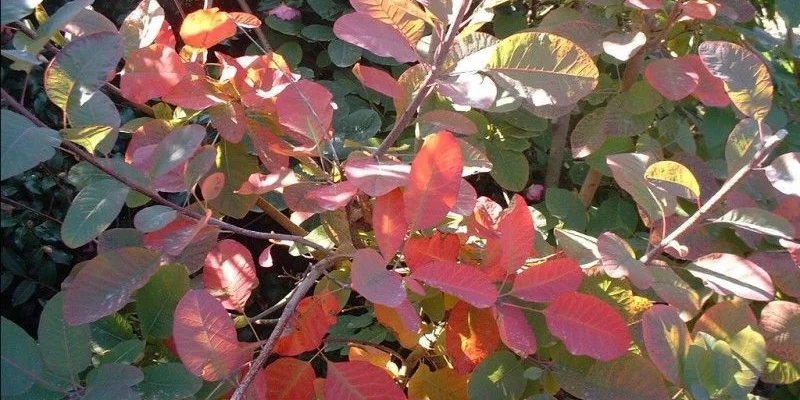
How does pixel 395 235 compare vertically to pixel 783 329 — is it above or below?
above

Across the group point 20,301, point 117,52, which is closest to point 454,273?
point 117,52

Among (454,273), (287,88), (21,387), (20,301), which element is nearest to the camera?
(21,387)

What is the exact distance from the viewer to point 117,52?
0.67 m

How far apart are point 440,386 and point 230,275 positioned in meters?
0.27

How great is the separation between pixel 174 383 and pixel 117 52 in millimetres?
314

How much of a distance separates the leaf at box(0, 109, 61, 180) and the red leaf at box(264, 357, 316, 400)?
1.06 ft

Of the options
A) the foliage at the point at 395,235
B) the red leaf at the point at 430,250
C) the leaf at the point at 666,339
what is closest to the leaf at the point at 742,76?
the foliage at the point at 395,235

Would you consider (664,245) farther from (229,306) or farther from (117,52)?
(117,52)

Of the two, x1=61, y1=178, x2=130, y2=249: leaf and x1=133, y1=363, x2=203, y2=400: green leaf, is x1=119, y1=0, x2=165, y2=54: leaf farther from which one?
x1=133, y1=363, x2=203, y2=400: green leaf

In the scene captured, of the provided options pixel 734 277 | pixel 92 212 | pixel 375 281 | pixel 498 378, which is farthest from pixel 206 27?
pixel 734 277

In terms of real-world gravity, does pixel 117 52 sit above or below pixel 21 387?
above

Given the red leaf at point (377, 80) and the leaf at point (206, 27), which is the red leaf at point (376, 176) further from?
the leaf at point (206, 27)

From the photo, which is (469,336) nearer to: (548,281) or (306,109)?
(548,281)

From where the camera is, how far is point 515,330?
75 cm
